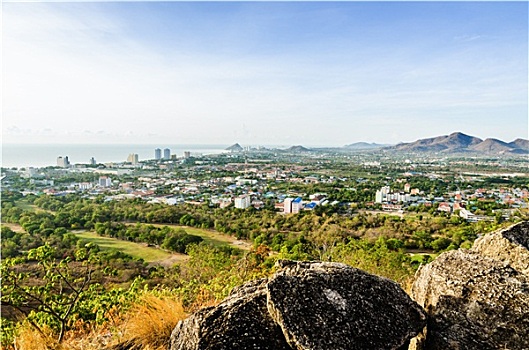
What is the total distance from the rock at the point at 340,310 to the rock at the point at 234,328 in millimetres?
135

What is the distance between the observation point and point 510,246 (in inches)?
134

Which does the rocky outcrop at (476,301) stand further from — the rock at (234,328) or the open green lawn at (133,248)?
the open green lawn at (133,248)

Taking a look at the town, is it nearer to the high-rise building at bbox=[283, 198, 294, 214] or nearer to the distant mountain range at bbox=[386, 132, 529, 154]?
the high-rise building at bbox=[283, 198, 294, 214]

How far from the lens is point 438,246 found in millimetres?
20953

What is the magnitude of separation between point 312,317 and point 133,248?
2563 cm

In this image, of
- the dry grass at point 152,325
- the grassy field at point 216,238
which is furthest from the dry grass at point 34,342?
A: the grassy field at point 216,238

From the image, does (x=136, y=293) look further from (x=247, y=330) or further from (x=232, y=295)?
(x=247, y=330)

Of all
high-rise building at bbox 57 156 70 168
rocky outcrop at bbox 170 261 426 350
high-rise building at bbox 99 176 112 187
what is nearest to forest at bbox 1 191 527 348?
rocky outcrop at bbox 170 261 426 350

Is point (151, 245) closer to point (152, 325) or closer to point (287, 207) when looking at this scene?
point (287, 207)

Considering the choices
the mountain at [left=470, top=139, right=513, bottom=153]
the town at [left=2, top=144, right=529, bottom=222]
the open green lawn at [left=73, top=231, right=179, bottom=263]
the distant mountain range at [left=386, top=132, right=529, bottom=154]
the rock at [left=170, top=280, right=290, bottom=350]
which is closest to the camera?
the rock at [left=170, top=280, right=290, bottom=350]

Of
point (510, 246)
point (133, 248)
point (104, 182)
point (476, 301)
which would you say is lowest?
point (133, 248)

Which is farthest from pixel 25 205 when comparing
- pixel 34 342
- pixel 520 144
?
pixel 520 144

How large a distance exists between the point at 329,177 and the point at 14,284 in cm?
7383

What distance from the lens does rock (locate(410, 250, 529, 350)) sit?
2695 mm
